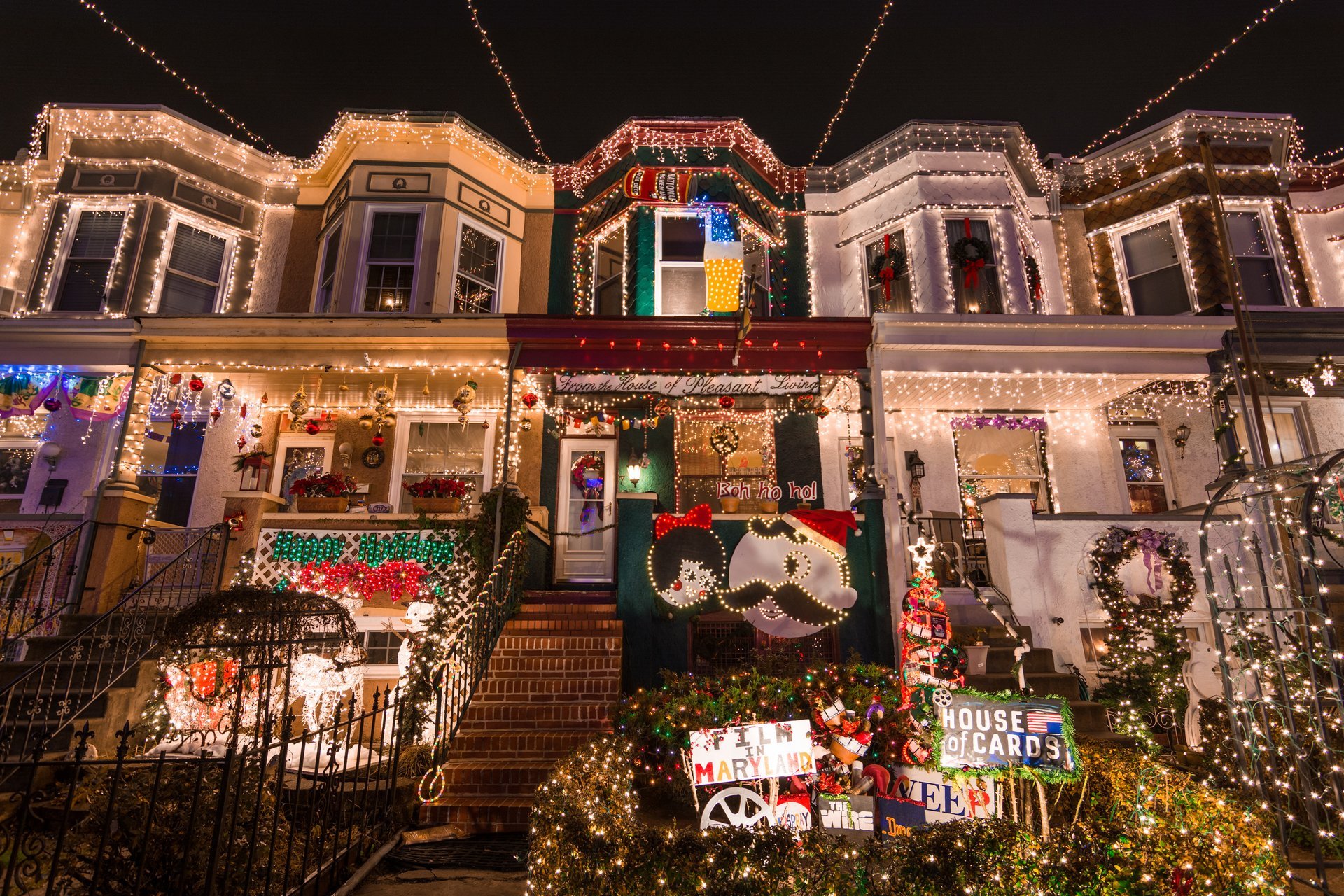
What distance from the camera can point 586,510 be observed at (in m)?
12.7

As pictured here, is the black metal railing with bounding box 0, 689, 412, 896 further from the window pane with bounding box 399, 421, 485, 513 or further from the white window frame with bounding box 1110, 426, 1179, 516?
the white window frame with bounding box 1110, 426, 1179, 516

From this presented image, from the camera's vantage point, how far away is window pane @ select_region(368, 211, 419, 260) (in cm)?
1260

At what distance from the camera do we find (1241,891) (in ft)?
13.4

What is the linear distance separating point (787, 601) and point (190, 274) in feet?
41.0

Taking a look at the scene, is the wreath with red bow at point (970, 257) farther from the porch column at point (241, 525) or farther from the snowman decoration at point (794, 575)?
the porch column at point (241, 525)

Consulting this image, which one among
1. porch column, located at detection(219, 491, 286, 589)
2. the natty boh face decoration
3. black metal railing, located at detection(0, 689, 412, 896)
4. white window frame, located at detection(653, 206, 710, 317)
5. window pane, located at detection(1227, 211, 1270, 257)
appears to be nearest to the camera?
black metal railing, located at detection(0, 689, 412, 896)

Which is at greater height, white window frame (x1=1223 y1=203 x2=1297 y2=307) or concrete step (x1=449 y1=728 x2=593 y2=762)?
white window frame (x1=1223 y1=203 x2=1297 y2=307)

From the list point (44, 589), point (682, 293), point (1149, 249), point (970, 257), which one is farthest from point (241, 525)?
point (1149, 249)

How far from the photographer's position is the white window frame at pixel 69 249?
12.0m

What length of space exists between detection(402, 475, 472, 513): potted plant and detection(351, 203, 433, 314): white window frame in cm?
395

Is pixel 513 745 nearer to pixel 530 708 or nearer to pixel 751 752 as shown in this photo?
pixel 530 708

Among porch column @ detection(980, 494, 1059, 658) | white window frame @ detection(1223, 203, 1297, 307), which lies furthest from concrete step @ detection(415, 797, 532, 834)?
white window frame @ detection(1223, 203, 1297, 307)

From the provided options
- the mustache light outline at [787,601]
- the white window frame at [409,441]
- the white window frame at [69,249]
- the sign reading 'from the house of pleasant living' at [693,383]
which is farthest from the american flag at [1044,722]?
the white window frame at [69,249]

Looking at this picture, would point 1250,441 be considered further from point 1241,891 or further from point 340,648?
point 340,648
